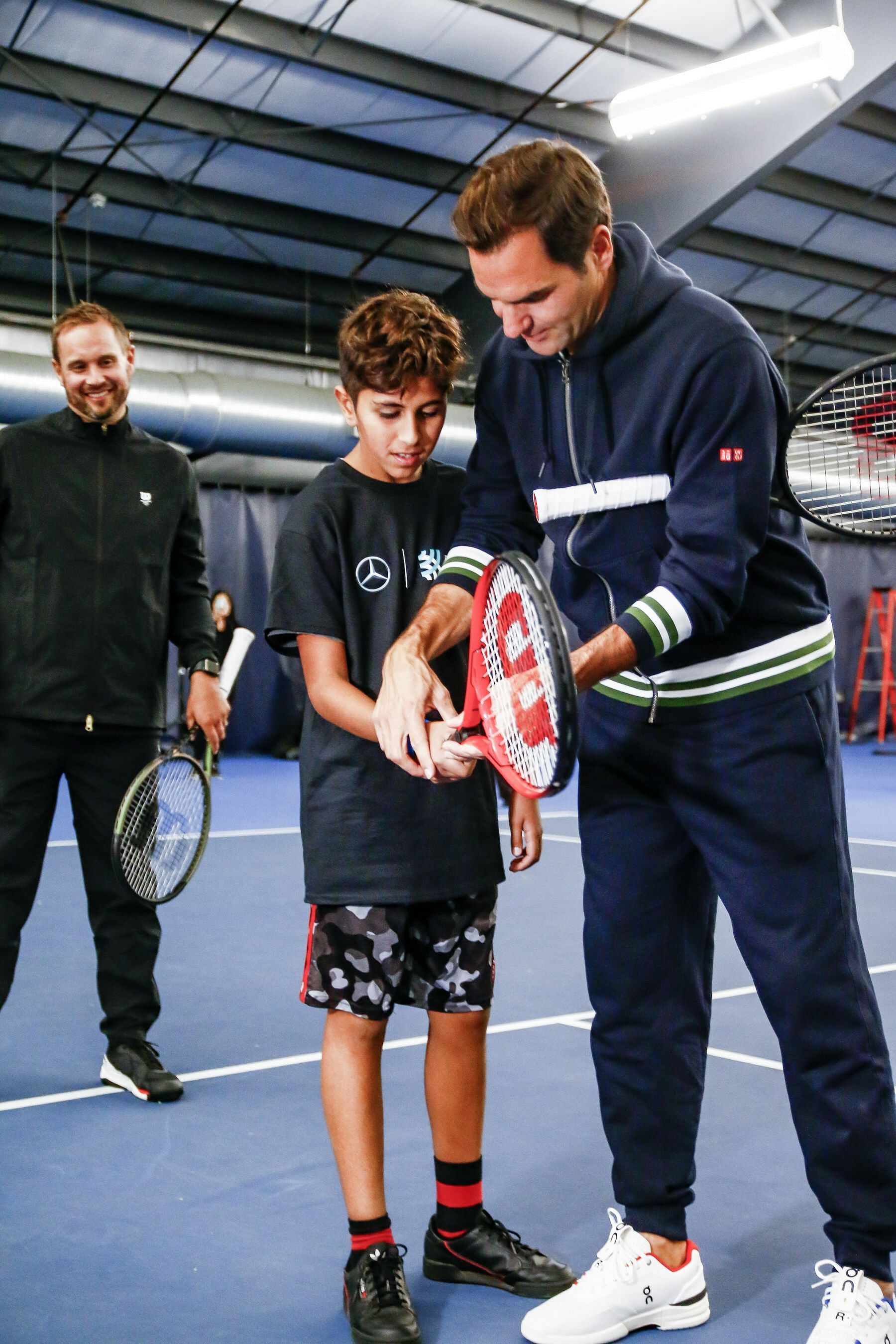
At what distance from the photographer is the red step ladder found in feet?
42.9

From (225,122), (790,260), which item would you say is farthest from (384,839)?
(790,260)

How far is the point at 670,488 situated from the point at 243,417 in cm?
781

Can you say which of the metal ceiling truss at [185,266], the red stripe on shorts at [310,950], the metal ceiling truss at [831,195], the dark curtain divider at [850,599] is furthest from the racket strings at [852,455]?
the dark curtain divider at [850,599]

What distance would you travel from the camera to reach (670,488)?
166 centimetres

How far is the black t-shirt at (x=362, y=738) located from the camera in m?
1.86

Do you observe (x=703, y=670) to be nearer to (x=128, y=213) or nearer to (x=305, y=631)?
(x=305, y=631)

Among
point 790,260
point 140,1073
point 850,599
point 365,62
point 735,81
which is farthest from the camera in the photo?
point 850,599

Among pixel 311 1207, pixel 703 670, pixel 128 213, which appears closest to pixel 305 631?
pixel 703 670

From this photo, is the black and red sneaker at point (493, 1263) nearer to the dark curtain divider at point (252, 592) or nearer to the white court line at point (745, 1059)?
the white court line at point (745, 1059)

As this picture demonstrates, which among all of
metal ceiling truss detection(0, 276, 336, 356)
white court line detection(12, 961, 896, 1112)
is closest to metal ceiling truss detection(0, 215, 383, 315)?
metal ceiling truss detection(0, 276, 336, 356)

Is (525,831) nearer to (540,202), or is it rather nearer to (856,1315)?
(856,1315)

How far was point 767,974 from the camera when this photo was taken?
165cm

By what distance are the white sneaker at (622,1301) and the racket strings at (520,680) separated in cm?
72

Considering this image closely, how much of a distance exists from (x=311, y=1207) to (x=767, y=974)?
94 centimetres
